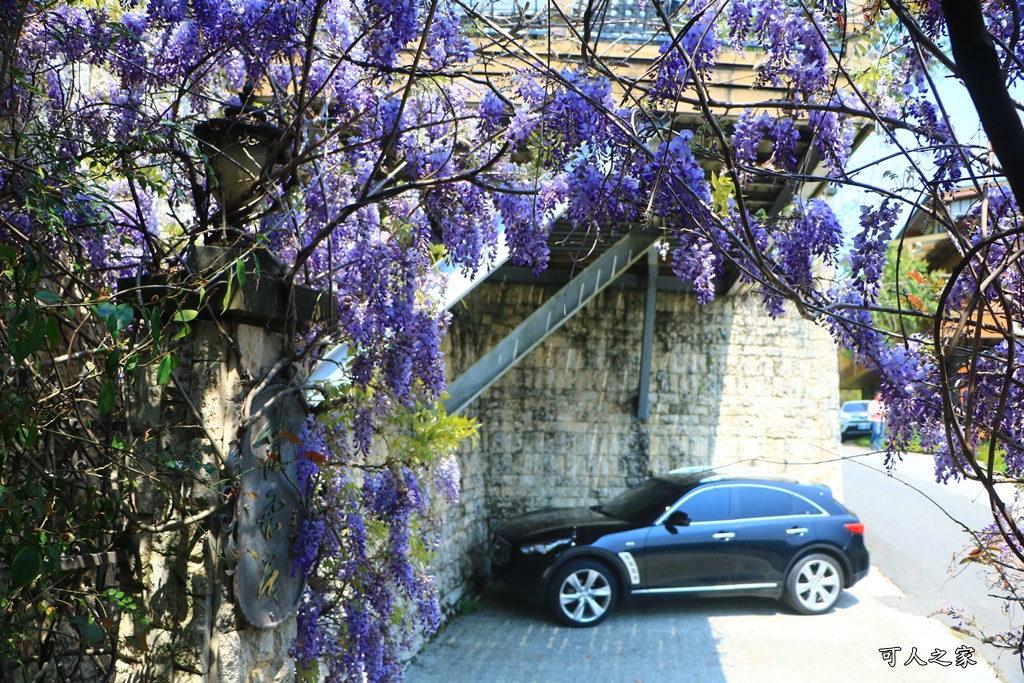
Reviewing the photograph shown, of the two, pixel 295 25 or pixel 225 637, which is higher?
pixel 295 25

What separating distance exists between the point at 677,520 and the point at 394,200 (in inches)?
196

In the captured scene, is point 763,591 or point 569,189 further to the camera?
point 763,591

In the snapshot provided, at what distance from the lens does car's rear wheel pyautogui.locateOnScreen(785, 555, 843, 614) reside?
7.63 meters

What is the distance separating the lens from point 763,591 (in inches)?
301

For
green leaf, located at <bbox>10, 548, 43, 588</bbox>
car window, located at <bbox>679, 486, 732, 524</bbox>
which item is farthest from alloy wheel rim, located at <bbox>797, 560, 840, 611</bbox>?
green leaf, located at <bbox>10, 548, 43, 588</bbox>

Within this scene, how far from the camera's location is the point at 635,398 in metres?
9.74

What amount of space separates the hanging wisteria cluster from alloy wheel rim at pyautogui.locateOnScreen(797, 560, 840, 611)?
4999 millimetres

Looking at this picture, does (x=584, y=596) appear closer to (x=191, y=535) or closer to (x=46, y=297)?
(x=191, y=535)

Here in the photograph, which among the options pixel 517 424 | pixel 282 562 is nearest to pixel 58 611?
pixel 282 562

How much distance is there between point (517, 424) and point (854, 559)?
3.77m

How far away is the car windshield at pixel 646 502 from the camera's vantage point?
7.54 metres

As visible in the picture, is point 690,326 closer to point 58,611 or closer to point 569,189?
point 569,189

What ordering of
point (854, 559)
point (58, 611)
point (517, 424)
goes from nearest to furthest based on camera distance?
point (58, 611), point (854, 559), point (517, 424)

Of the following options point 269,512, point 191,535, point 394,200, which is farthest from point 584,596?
point 191,535
